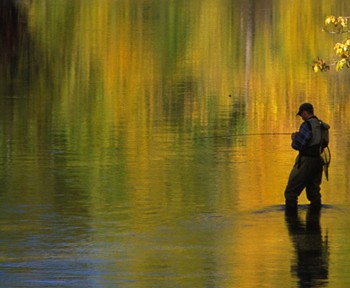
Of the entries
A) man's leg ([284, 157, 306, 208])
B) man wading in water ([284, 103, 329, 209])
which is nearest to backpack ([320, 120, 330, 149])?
man wading in water ([284, 103, 329, 209])

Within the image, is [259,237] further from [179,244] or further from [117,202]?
[117,202]

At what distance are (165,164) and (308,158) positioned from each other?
19.2 ft

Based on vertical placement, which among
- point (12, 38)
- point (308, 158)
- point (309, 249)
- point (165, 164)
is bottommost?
point (309, 249)

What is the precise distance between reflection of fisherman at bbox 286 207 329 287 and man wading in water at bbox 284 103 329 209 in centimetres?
24

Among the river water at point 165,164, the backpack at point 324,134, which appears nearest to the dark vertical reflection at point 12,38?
the river water at point 165,164

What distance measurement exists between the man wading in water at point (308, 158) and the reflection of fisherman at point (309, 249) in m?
0.24

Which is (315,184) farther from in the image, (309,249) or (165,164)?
(165,164)

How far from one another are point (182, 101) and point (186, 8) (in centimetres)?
4590

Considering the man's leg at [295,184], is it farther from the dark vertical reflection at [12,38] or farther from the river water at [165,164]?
the dark vertical reflection at [12,38]

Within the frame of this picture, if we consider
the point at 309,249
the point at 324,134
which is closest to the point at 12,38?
the point at 324,134

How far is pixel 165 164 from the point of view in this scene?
1029 inches

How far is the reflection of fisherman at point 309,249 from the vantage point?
16219mm

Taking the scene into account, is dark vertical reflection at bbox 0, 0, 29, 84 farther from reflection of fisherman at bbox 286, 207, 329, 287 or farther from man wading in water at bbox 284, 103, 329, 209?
reflection of fisherman at bbox 286, 207, 329, 287

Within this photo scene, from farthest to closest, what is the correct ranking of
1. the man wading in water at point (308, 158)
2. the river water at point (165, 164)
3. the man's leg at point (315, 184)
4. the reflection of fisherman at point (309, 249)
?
the man's leg at point (315, 184) < the man wading in water at point (308, 158) < the river water at point (165, 164) < the reflection of fisherman at point (309, 249)
